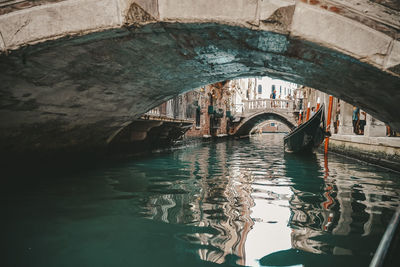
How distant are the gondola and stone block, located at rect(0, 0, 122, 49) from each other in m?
6.86

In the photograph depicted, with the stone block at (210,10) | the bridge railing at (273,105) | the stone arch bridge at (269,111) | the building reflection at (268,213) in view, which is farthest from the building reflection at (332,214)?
the bridge railing at (273,105)

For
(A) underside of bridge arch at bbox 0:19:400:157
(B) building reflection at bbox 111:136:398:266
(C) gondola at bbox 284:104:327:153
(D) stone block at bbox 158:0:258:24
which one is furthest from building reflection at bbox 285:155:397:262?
(C) gondola at bbox 284:104:327:153

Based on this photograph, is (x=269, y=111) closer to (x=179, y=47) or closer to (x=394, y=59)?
(x=179, y=47)

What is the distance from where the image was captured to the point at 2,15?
1.62 metres

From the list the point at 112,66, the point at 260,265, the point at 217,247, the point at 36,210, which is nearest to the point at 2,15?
the point at 112,66

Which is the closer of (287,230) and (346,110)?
(287,230)

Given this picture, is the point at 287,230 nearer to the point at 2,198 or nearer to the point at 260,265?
the point at 260,265

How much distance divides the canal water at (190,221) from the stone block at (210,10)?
1.48m

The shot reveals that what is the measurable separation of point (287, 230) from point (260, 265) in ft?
1.96

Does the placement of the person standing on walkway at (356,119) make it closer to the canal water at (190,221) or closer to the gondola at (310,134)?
the gondola at (310,134)

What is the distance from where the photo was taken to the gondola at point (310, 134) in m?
7.33

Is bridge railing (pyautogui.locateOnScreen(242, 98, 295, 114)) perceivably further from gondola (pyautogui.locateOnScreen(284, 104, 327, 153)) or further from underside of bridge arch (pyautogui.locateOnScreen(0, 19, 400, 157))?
underside of bridge arch (pyautogui.locateOnScreen(0, 19, 400, 157))

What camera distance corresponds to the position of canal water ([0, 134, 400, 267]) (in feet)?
4.96

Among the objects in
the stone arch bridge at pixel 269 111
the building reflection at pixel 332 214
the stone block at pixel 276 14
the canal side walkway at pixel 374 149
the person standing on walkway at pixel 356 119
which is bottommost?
the building reflection at pixel 332 214
